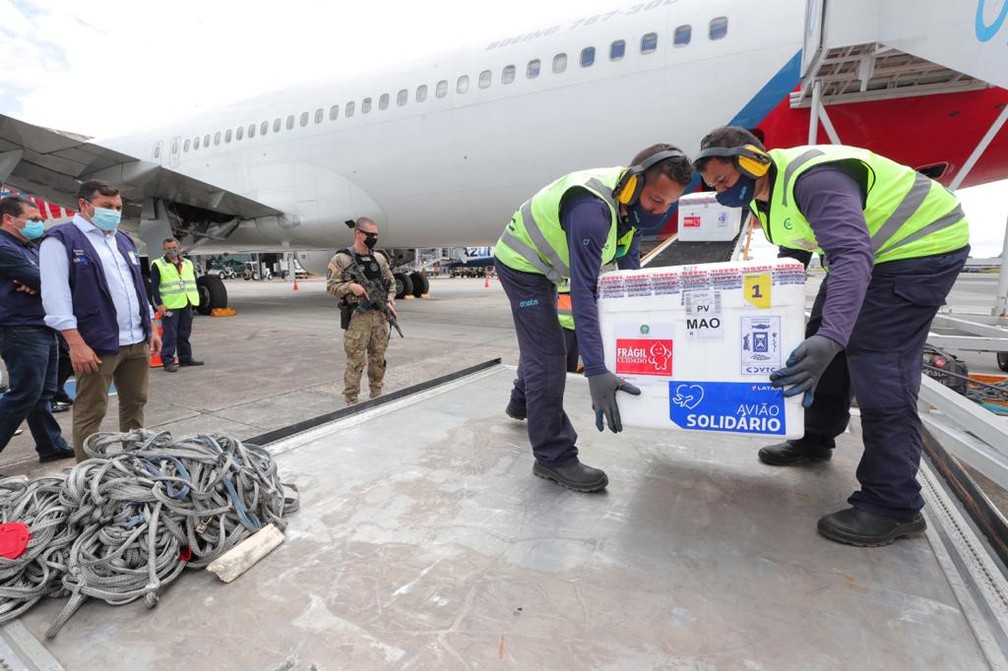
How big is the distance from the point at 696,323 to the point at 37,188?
1296cm

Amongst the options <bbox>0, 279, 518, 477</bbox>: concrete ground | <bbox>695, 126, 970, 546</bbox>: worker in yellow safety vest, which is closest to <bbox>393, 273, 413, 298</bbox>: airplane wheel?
<bbox>0, 279, 518, 477</bbox>: concrete ground

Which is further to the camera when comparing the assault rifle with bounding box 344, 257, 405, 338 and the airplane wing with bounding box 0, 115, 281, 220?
the airplane wing with bounding box 0, 115, 281, 220

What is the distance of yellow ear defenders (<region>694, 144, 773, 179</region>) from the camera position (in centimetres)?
173

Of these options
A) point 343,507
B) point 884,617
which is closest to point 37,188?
point 343,507

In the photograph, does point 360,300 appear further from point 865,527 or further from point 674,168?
point 865,527

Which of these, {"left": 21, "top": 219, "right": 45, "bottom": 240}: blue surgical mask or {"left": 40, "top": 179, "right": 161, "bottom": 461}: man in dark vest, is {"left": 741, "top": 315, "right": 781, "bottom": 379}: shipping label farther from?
{"left": 21, "top": 219, "right": 45, "bottom": 240}: blue surgical mask

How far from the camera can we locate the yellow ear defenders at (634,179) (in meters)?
1.81

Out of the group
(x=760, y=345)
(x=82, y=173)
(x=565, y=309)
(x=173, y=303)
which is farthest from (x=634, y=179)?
(x=82, y=173)

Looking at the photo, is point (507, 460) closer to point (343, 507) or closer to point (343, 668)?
point (343, 507)

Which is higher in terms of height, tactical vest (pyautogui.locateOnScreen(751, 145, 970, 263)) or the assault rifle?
tactical vest (pyautogui.locateOnScreen(751, 145, 970, 263))

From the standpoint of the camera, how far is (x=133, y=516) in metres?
1.57

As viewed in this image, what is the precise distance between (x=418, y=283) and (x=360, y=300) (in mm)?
11269

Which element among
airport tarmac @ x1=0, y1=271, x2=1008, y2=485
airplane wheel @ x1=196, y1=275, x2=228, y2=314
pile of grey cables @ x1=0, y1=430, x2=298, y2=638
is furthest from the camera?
airplane wheel @ x1=196, y1=275, x2=228, y2=314

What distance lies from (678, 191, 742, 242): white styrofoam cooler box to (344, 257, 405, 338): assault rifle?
4157 millimetres
